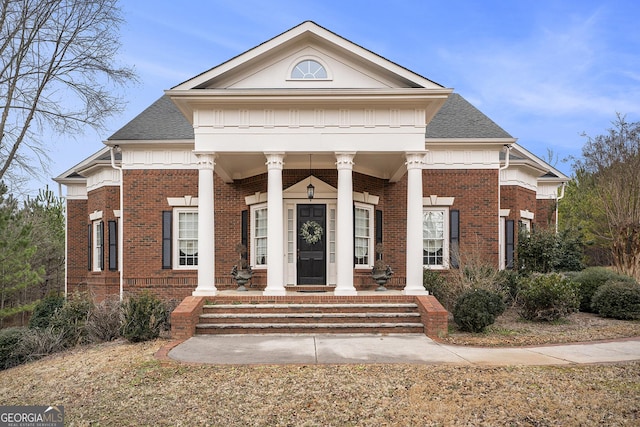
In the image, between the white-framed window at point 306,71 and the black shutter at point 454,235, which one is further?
the black shutter at point 454,235

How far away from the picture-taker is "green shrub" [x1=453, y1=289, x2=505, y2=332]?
1157 centimetres

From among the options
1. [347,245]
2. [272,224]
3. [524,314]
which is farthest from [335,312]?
[524,314]

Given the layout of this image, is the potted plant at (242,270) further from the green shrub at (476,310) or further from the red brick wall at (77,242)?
the red brick wall at (77,242)

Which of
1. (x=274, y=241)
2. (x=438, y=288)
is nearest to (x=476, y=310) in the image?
(x=438, y=288)

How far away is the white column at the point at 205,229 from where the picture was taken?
13.0 metres

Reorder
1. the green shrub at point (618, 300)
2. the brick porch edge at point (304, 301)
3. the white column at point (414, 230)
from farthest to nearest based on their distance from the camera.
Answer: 1. the green shrub at point (618, 300)
2. the white column at point (414, 230)
3. the brick porch edge at point (304, 301)

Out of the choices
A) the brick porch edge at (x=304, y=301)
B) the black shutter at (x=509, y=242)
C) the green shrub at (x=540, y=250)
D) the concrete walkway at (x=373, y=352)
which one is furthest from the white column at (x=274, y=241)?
the green shrub at (x=540, y=250)

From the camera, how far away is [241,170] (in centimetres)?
1667

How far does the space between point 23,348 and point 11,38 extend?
11.2m

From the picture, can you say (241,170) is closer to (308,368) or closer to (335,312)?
(335,312)

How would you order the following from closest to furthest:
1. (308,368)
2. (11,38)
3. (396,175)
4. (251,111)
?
(308,368), (251,111), (396,175), (11,38)

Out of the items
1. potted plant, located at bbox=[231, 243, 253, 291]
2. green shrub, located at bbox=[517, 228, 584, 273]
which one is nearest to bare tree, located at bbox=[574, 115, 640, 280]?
green shrub, located at bbox=[517, 228, 584, 273]

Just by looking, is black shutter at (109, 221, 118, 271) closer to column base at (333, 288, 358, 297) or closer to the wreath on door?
the wreath on door

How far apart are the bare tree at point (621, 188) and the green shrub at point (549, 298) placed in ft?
18.2
